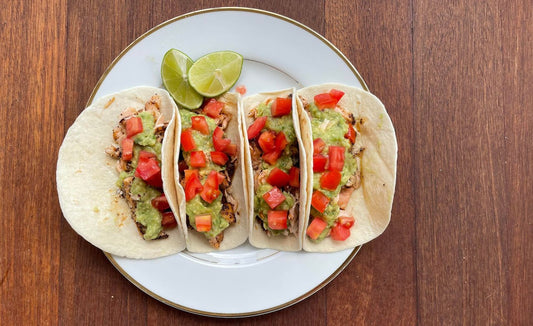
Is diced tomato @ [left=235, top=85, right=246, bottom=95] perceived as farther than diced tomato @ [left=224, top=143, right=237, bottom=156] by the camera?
Yes

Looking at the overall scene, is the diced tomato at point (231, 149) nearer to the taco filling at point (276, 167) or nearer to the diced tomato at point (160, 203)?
the taco filling at point (276, 167)

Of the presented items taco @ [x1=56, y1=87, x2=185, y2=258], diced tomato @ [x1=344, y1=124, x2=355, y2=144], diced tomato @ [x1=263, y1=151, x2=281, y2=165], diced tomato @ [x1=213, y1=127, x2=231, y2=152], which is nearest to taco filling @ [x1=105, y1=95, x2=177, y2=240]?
taco @ [x1=56, y1=87, x2=185, y2=258]

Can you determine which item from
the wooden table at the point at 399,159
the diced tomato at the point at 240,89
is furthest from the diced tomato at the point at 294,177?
the wooden table at the point at 399,159

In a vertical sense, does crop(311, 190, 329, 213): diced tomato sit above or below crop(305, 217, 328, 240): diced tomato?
above

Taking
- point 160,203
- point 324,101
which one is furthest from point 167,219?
point 324,101

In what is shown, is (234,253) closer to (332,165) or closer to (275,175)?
(275,175)

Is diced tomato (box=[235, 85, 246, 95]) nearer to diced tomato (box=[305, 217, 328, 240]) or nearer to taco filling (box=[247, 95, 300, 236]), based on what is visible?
taco filling (box=[247, 95, 300, 236])

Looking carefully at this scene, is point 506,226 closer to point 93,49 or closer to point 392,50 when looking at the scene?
point 392,50

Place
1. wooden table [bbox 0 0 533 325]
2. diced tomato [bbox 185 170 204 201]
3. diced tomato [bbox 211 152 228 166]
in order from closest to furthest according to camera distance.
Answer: diced tomato [bbox 185 170 204 201] < diced tomato [bbox 211 152 228 166] < wooden table [bbox 0 0 533 325]
